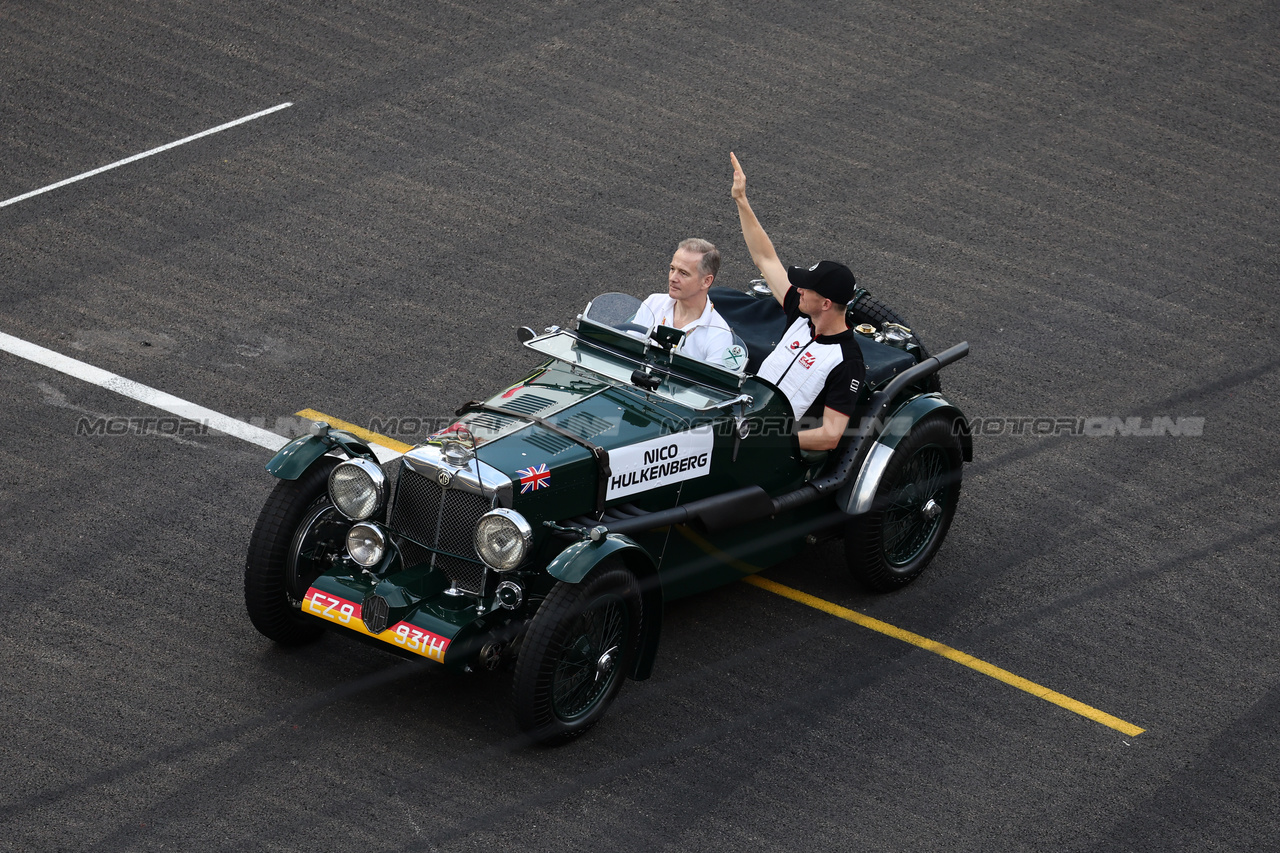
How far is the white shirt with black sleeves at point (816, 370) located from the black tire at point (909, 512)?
45 centimetres

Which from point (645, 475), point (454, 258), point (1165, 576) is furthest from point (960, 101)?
point (645, 475)

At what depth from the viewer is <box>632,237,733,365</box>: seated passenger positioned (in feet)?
24.8

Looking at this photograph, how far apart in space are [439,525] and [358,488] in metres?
0.41

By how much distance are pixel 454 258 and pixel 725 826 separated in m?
5.67

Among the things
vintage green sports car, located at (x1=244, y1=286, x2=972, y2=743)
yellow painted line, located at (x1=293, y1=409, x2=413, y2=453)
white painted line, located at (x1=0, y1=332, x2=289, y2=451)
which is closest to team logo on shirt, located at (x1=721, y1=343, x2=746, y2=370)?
vintage green sports car, located at (x1=244, y1=286, x2=972, y2=743)

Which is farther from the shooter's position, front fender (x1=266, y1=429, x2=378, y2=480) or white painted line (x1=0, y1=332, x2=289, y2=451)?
white painted line (x1=0, y1=332, x2=289, y2=451)

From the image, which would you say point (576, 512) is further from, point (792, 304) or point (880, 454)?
point (792, 304)

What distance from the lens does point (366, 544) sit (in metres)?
6.53

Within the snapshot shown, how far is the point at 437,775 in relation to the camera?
620 centimetres

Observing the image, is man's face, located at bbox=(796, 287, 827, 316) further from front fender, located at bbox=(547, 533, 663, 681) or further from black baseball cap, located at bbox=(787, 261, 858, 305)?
front fender, located at bbox=(547, 533, 663, 681)

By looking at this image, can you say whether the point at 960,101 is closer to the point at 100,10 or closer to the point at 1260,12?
the point at 1260,12

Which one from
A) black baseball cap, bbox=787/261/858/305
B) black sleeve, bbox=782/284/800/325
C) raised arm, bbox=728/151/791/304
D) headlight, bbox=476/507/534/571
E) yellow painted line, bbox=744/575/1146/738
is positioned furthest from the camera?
raised arm, bbox=728/151/791/304

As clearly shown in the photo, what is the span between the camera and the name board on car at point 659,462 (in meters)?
6.71

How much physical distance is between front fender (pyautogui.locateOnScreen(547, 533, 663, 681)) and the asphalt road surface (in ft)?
1.15
